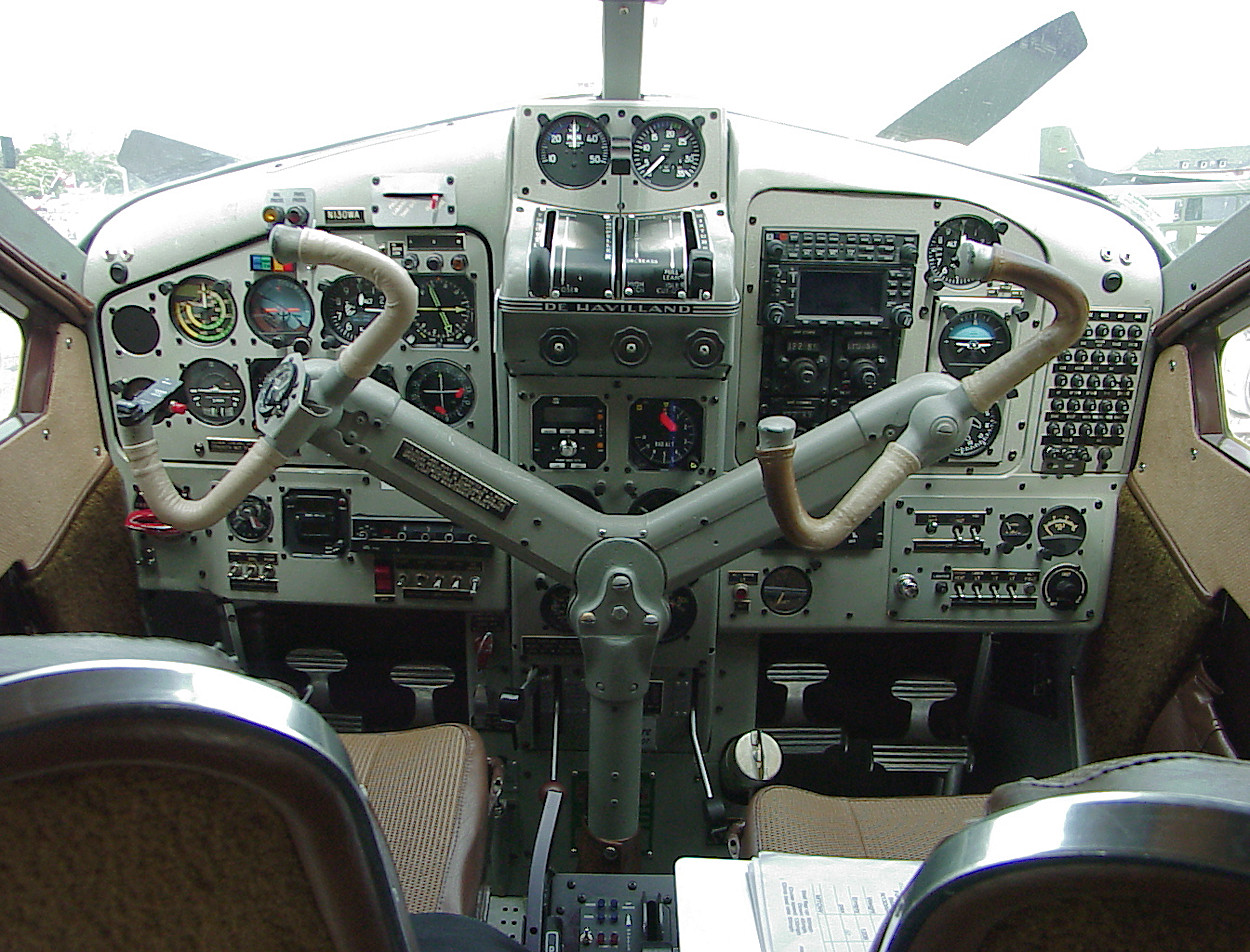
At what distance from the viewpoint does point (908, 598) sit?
103 inches

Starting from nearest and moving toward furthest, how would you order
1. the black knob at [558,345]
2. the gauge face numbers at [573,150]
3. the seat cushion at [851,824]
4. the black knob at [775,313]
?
the seat cushion at [851,824], the black knob at [558,345], the gauge face numbers at [573,150], the black knob at [775,313]

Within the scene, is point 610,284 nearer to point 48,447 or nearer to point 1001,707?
point 48,447

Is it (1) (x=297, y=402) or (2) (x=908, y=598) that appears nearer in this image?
(1) (x=297, y=402)

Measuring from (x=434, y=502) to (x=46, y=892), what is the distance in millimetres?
1502

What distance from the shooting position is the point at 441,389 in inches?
99.0

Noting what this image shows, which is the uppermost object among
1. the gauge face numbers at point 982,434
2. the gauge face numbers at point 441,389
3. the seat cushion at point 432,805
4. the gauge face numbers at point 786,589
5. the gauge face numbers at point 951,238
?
the gauge face numbers at point 951,238

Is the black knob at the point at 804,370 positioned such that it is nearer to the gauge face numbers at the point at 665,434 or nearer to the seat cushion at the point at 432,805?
the gauge face numbers at the point at 665,434

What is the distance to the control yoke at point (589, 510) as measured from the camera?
5.91 ft

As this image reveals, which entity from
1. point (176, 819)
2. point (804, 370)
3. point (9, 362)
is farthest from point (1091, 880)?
point (9, 362)

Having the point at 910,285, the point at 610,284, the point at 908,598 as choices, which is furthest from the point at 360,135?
the point at 908,598

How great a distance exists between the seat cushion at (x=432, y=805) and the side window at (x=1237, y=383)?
85.3 inches

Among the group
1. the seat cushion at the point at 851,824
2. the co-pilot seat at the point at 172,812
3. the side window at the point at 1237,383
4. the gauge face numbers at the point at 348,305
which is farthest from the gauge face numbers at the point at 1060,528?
the co-pilot seat at the point at 172,812

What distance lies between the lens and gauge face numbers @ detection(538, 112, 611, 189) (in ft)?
→ 7.36

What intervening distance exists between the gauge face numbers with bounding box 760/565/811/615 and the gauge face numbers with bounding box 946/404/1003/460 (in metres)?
0.58
